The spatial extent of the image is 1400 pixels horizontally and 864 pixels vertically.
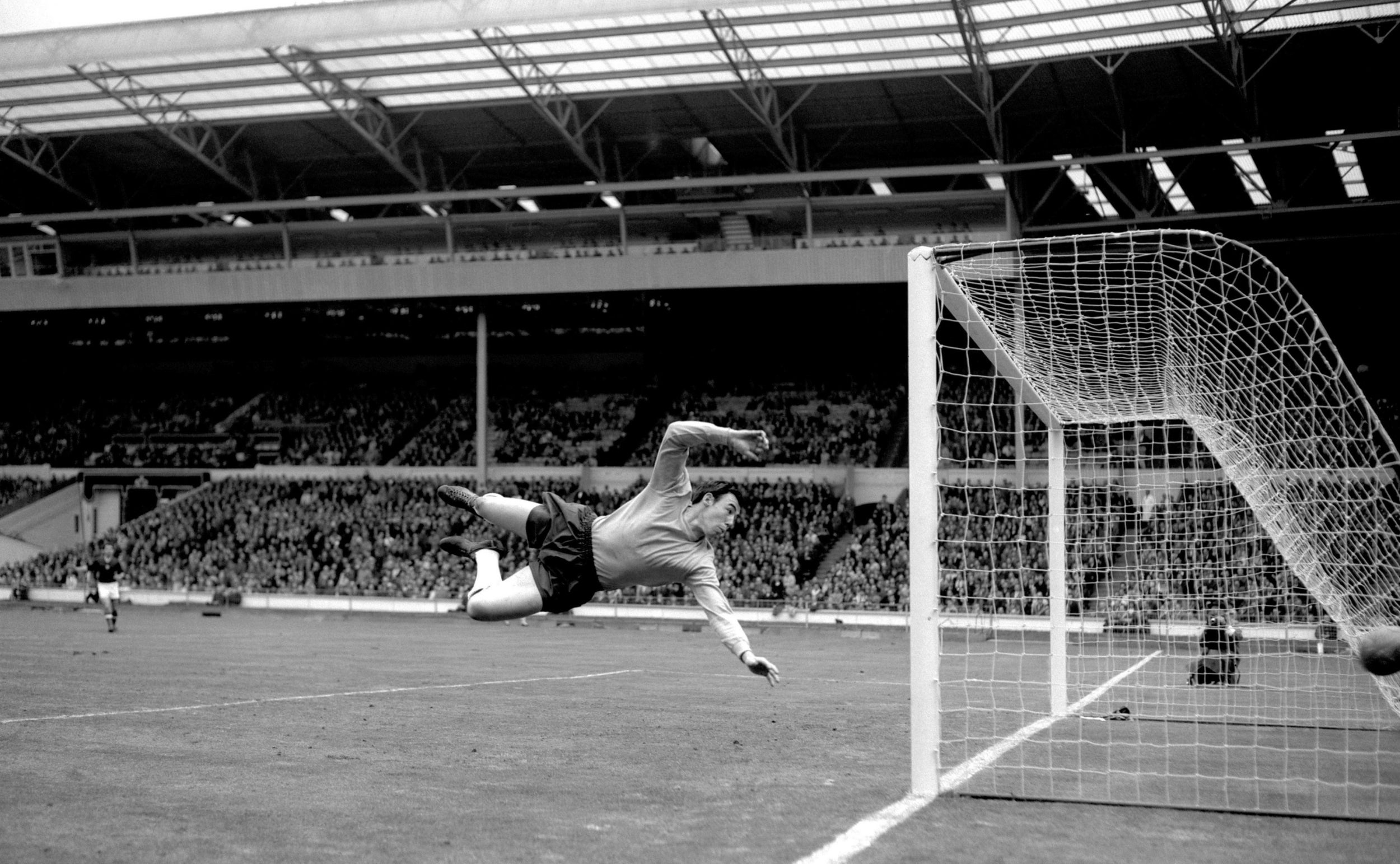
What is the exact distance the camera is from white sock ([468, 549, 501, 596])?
10227 millimetres

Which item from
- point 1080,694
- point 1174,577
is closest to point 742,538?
point 1174,577

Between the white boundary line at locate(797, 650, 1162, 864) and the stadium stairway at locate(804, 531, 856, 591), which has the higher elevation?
the stadium stairway at locate(804, 531, 856, 591)

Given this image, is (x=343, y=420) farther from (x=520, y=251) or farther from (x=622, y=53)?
(x=622, y=53)

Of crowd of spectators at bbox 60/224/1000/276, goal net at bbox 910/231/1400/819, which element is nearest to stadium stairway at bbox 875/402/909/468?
crowd of spectators at bbox 60/224/1000/276

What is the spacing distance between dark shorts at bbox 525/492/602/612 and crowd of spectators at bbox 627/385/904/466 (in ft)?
106

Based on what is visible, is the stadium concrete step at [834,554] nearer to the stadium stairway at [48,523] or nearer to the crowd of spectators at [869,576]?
the crowd of spectators at [869,576]

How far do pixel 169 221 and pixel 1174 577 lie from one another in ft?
136

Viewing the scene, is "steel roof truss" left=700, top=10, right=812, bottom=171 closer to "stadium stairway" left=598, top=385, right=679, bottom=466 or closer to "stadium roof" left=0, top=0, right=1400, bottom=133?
"stadium roof" left=0, top=0, right=1400, bottom=133

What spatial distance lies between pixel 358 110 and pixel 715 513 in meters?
33.7

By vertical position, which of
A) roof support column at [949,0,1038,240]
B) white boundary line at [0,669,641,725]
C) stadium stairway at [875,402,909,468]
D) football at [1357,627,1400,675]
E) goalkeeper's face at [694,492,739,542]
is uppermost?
roof support column at [949,0,1038,240]

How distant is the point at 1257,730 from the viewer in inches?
530

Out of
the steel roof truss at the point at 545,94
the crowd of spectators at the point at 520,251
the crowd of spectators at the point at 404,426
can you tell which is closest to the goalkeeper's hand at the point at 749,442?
the steel roof truss at the point at 545,94

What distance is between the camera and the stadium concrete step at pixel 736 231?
44.1m

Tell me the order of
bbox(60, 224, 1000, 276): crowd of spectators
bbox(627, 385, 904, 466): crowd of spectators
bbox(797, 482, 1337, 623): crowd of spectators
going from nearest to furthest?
bbox(797, 482, 1337, 623): crowd of spectators
bbox(60, 224, 1000, 276): crowd of spectators
bbox(627, 385, 904, 466): crowd of spectators
